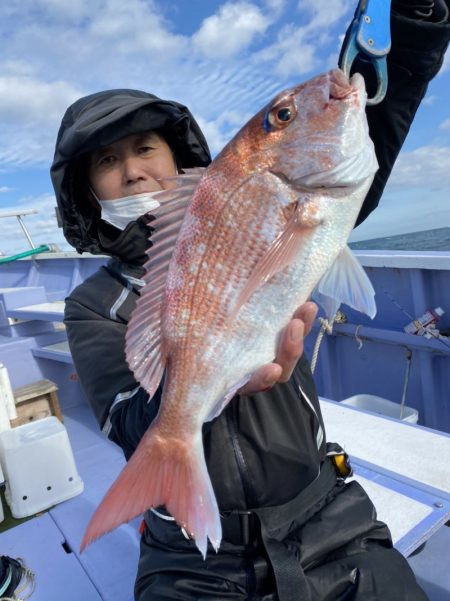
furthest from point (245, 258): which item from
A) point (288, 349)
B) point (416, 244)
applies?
point (416, 244)

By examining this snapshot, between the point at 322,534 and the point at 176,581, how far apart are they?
1.84ft

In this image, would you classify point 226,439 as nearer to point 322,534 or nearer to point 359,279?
point 322,534

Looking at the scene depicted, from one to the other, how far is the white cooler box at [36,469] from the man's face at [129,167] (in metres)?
1.91

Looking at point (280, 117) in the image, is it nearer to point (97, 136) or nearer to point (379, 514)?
point (97, 136)

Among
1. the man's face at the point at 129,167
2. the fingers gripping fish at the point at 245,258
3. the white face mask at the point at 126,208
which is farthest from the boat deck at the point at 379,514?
the man's face at the point at 129,167

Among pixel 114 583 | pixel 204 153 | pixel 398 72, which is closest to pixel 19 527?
pixel 114 583

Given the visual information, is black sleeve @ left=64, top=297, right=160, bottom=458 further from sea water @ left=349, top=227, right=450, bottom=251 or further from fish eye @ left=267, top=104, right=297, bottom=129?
sea water @ left=349, top=227, right=450, bottom=251

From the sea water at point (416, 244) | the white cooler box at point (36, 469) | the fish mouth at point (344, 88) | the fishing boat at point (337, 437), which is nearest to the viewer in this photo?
the fish mouth at point (344, 88)

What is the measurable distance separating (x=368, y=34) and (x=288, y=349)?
3.45 ft

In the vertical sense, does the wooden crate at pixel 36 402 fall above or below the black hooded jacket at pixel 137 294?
below

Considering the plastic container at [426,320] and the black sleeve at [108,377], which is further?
the plastic container at [426,320]

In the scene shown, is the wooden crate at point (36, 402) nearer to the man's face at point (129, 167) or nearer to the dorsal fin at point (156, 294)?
the man's face at point (129, 167)

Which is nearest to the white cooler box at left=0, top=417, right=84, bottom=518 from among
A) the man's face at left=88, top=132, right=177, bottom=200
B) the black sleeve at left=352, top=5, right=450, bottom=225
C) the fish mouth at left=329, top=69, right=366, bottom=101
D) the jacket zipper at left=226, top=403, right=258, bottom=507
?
the man's face at left=88, top=132, right=177, bottom=200

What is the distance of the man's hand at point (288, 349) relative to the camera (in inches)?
50.1
